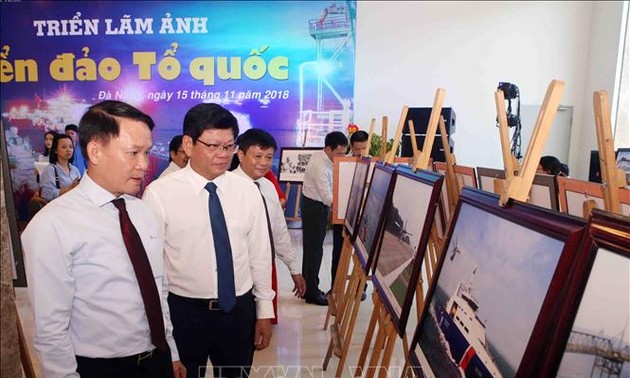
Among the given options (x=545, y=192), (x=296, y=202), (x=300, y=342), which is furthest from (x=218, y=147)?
(x=296, y=202)

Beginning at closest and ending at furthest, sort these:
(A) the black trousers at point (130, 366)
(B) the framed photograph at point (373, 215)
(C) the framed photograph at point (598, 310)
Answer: (C) the framed photograph at point (598, 310) < (A) the black trousers at point (130, 366) < (B) the framed photograph at point (373, 215)

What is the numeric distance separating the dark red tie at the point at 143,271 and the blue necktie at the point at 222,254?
289mm

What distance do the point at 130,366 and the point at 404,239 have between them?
40.0 inches

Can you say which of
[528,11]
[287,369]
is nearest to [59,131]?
[287,369]

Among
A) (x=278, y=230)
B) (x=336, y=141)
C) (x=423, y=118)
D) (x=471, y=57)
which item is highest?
(x=471, y=57)

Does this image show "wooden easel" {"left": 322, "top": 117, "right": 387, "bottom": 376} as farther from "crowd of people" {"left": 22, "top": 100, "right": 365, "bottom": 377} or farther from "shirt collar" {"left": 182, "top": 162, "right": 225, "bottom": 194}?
"shirt collar" {"left": 182, "top": 162, "right": 225, "bottom": 194}

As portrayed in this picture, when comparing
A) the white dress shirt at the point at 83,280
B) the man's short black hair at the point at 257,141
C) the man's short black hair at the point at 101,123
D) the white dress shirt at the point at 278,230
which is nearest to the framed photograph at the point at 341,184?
the white dress shirt at the point at 278,230

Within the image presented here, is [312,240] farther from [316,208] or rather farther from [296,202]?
[296,202]

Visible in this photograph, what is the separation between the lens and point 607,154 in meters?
0.88

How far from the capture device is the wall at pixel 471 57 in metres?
6.59

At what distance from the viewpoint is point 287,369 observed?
2.51 meters

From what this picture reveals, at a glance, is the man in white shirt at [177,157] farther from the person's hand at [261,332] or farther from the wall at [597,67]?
the wall at [597,67]

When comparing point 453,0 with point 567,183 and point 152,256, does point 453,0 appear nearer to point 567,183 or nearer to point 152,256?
point 567,183

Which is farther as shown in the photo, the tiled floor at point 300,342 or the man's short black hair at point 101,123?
the tiled floor at point 300,342
